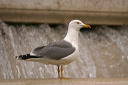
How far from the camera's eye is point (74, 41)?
3367 mm

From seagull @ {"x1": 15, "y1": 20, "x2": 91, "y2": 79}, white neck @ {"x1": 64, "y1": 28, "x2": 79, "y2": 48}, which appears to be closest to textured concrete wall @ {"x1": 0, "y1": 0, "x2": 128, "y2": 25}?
white neck @ {"x1": 64, "y1": 28, "x2": 79, "y2": 48}

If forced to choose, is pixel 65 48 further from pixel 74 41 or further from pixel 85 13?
pixel 85 13

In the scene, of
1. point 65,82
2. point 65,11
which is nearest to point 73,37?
point 65,82

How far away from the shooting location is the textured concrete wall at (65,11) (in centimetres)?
482

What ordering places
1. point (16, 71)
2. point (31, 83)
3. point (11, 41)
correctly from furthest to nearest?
point (11, 41), point (16, 71), point (31, 83)

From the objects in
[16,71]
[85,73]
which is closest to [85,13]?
[85,73]

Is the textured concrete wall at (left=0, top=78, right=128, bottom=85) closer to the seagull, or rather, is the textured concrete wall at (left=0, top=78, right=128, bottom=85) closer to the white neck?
the seagull

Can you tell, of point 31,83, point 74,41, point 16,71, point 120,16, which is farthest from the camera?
point 120,16

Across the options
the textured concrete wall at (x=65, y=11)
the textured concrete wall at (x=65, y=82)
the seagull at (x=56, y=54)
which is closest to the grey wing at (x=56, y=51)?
the seagull at (x=56, y=54)

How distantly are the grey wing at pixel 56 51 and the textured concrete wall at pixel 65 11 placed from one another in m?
1.65

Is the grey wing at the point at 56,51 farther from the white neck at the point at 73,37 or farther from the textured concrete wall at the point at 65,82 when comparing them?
the textured concrete wall at the point at 65,82

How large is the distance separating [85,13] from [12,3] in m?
0.88

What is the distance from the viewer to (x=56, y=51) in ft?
10.5

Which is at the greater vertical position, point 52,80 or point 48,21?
point 48,21
